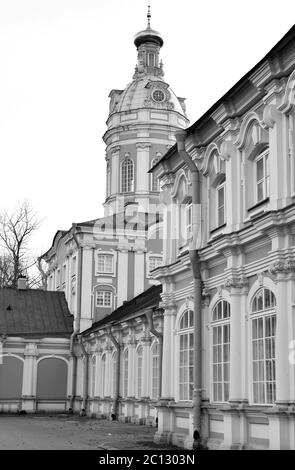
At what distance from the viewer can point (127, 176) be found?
3712cm

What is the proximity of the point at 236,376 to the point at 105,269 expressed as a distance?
21462 mm

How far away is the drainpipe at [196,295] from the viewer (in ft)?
48.9

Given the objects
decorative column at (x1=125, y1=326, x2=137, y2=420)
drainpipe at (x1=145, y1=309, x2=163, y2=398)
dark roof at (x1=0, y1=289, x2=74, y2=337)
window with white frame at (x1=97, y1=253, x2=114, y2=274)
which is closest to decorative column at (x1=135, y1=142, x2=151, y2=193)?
window with white frame at (x1=97, y1=253, x2=114, y2=274)

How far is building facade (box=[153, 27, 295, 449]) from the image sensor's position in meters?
12.2

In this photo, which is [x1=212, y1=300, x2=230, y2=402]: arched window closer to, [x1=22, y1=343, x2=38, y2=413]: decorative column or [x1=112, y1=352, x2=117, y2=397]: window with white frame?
[x1=112, y1=352, x2=117, y2=397]: window with white frame

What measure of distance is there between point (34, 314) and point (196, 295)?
22112 mm

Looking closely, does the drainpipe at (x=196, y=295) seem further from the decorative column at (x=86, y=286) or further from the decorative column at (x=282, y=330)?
the decorative column at (x=86, y=286)

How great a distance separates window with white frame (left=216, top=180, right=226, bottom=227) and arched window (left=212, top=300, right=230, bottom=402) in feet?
5.67

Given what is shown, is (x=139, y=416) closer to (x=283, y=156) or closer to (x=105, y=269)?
(x=105, y=269)

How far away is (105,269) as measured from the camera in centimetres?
3462

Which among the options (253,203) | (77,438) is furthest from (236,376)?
(77,438)

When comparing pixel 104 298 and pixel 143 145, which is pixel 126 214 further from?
pixel 104 298

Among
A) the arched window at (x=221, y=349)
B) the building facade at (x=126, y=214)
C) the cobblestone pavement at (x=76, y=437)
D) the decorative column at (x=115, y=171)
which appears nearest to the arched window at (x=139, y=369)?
the cobblestone pavement at (x=76, y=437)

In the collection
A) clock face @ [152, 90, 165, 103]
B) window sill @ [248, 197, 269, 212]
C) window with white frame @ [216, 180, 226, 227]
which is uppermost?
clock face @ [152, 90, 165, 103]
